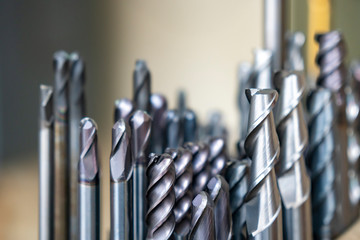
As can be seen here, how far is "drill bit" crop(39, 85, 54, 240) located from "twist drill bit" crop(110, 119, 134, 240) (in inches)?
3.9

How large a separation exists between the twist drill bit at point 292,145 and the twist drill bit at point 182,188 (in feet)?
0.27

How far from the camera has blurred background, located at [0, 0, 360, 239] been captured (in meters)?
0.85

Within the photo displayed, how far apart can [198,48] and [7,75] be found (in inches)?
14.1

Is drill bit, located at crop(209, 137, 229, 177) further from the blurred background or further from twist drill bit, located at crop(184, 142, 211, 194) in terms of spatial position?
the blurred background

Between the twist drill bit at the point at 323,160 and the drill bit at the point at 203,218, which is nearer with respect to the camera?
the drill bit at the point at 203,218

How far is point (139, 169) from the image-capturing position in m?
0.35

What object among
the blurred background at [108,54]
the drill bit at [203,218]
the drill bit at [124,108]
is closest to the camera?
the drill bit at [203,218]

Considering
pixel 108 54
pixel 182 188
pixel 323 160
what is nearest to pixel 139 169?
pixel 182 188

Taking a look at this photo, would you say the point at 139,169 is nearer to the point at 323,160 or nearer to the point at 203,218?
the point at 203,218

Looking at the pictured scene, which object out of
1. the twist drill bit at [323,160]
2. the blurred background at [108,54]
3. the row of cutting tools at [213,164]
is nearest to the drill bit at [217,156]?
the row of cutting tools at [213,164]

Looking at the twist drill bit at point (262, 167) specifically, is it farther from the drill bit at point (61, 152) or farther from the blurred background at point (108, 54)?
the blurred background at point (108, 54)

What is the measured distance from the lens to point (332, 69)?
1.55ft

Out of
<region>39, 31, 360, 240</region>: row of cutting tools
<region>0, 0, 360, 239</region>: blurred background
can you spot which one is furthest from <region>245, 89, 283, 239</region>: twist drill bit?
<region>0, 0, 360, 239</region>: blurred background

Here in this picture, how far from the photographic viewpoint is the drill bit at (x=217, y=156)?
375 millimetres
